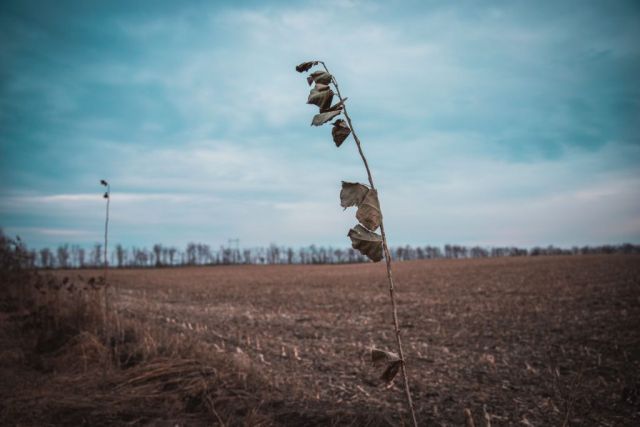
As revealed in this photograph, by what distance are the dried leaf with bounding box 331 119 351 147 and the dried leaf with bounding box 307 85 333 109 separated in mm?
74

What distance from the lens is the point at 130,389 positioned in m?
3.97

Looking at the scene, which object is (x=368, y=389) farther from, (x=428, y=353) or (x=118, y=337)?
(x=118, y=337)

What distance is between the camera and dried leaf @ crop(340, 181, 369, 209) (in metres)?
1.14

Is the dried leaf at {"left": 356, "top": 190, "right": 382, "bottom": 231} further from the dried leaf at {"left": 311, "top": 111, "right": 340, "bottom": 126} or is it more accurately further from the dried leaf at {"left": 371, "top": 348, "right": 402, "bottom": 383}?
the dried leaf at {"left": 371, "top": 348, "right": 402, "bottom": 383}

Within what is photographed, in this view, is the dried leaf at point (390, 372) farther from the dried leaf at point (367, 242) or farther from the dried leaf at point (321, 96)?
the dried leaf at point (321, 96)

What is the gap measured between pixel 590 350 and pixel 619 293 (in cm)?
1020

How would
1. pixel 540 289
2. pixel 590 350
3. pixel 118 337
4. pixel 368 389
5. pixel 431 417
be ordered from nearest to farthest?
1. pixel 431 417
2. pixel 368 389
3. pixel 118 337
4. pixel 590 350
5. pixel 540 289

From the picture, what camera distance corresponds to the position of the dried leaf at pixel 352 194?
3.74 ft

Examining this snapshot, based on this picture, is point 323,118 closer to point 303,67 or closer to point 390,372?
point 303,67

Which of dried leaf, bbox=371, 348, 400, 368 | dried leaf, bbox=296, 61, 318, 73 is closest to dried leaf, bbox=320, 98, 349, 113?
dried leaf, bbox=296, 61, 318, 73

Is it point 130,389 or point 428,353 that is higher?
point 130,389

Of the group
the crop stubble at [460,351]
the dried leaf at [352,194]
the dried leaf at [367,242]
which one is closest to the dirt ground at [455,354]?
the crop stubble at [460,351]

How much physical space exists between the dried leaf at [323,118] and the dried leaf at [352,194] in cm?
22

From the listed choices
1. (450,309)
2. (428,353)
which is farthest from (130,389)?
(450,309)
